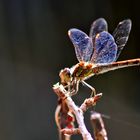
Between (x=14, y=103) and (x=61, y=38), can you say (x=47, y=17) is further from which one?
(x=14, y=103)

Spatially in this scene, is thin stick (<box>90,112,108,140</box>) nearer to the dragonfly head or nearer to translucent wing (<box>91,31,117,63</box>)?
the dragonfly head

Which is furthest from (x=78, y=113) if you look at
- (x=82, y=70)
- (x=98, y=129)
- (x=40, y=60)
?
(x=40, y=60)

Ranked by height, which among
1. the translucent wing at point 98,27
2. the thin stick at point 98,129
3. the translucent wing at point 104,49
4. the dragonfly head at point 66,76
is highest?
the translucent wing at point 98,27

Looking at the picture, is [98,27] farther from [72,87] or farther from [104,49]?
[72,87]

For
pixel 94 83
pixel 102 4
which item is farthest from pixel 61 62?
pixel 102 4

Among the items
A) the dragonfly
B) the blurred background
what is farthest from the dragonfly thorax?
the blurred background

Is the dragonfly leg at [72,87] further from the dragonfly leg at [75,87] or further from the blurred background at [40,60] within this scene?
the blurred background at [40,60]

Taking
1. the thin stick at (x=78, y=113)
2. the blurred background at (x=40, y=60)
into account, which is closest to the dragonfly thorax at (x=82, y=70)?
the thin stick at (x=78, y=113)
